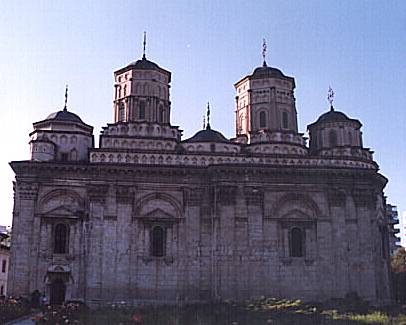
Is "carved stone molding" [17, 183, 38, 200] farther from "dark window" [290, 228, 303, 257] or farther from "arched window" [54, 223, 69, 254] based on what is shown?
"dark window" [290, 228, 303, 257]

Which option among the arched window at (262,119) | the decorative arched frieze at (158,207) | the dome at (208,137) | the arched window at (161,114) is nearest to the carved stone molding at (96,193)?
the decorative arched frieze at (158,207)

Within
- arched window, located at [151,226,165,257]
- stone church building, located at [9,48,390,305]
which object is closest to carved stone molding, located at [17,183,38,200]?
stone church building, located at [9,48,390,305]

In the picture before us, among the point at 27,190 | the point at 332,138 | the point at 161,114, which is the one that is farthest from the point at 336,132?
the point at 27,190

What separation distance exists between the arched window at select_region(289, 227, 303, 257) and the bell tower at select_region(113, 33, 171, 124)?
34.5ft

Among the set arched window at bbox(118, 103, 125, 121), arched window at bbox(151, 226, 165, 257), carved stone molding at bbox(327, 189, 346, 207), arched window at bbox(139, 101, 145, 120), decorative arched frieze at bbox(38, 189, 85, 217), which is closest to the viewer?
decorative arched frieze at bbox(38, 189, 85, 217)

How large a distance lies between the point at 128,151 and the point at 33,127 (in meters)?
7.00

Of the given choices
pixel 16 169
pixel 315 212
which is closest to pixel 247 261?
pixel 315 212

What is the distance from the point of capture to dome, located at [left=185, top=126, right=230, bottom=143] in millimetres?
36344

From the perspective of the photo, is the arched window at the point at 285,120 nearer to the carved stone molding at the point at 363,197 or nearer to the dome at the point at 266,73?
the dome at the point at 266,73

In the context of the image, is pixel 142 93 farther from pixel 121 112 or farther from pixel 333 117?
pixel 333 117

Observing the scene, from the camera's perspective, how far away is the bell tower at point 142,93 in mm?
37594

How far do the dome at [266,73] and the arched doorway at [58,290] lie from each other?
17942 mm

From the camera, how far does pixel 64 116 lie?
121ft

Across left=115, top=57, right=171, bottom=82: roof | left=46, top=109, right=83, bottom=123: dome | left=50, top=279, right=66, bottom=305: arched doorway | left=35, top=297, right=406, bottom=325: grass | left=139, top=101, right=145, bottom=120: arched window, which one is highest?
left=115, top=57, right=171, bottom=82: roof
